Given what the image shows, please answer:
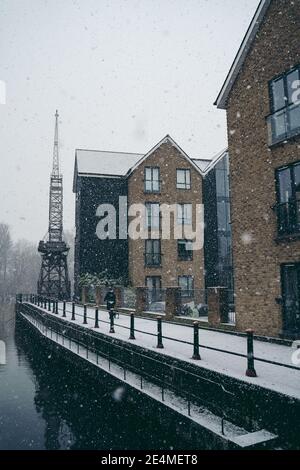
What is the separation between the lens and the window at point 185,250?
29.2 metres

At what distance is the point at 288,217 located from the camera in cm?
1122

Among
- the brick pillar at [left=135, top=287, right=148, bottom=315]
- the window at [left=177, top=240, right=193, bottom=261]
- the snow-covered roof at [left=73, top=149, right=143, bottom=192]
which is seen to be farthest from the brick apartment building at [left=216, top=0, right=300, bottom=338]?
the snow-covered roof at [left=73, top=149, right=143, bottom=192]

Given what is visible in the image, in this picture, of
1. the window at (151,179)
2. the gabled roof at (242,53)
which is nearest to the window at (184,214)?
the window at (151,179)

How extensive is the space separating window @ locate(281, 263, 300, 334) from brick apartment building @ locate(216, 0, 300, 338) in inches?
1.1

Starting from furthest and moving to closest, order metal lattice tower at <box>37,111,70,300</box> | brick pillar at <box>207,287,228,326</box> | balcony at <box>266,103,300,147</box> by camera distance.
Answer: metal lattice tower at <box>37,111,70,300</box>, brick pillar at <box>207,287,228,326</box>, balcony at <box>266,103,300,147</box>

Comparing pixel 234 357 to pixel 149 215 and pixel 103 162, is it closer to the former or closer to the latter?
pixel 149 215

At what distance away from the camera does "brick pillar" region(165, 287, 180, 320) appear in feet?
53.3

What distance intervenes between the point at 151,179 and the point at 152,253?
19.5 feet

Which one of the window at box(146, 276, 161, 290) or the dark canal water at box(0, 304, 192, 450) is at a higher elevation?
the window at box(146, 276, 161, 290)

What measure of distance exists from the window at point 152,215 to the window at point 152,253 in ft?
4.11

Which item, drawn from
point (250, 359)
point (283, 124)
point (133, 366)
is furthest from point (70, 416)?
point (283, 124)

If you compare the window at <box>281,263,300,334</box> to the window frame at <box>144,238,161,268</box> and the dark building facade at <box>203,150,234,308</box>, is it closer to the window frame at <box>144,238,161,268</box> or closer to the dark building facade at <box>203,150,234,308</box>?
the window frame at <box>144,238,161,268</box>

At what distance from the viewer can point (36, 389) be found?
45.5 feet

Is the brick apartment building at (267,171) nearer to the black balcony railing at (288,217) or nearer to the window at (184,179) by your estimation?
the black balcony railing at (288,217)
